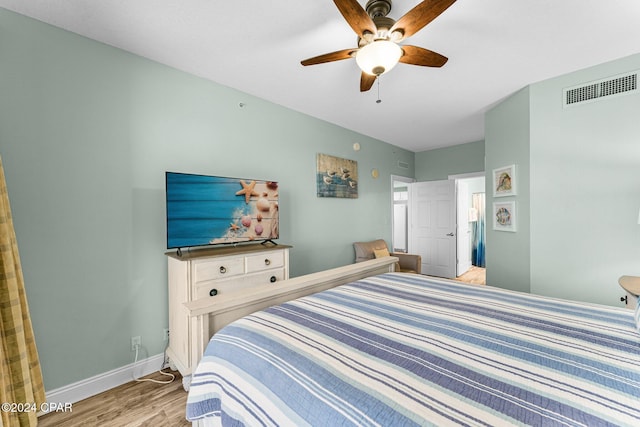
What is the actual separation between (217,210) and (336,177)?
2.02 m

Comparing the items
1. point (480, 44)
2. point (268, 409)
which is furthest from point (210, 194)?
point (480, 44)

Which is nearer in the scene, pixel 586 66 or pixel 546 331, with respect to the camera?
pixel 546 331

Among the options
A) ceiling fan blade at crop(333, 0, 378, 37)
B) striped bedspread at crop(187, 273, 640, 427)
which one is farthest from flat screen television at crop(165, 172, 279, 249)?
ceiling fan blade at crop(333, 0, 378, 37)

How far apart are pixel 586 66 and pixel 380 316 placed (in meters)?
3.08

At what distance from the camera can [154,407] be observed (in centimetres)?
176

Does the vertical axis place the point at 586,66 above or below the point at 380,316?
above

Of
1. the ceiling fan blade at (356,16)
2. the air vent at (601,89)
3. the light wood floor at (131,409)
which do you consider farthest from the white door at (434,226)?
the light wood floor at (131,409)

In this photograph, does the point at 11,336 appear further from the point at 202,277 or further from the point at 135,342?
the point at 202,277

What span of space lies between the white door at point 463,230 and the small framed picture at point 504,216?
73.1 inches

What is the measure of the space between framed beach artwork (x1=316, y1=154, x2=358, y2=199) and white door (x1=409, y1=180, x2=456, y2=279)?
75.7 inches

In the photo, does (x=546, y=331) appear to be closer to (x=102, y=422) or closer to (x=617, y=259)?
(x=617, y=259)

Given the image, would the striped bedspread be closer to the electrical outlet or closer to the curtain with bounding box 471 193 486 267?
the electrical outlet

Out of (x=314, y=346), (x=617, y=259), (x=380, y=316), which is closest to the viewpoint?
(x=314, y=346)

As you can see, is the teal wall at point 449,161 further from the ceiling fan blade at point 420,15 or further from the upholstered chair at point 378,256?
the ceiling fan blade at point 420,15
